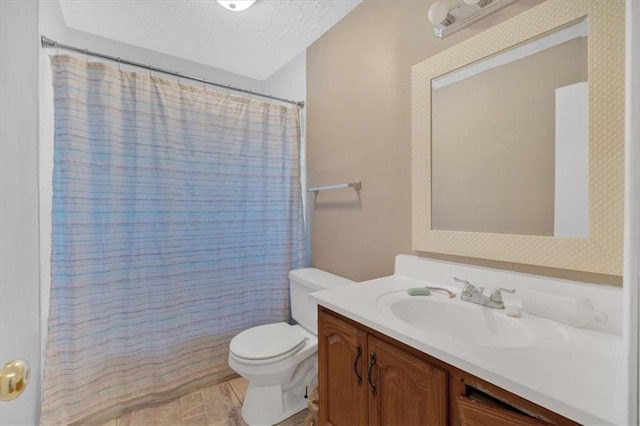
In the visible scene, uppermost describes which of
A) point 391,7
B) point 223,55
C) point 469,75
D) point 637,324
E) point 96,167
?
point 223,55

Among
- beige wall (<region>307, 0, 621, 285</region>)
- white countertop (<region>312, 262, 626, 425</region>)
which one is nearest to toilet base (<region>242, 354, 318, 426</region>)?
beige wall (<region>307, 0, 621, 285</region>)

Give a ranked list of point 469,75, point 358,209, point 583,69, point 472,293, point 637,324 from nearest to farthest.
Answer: point 637,324, point 583,69, point 472,293, point 469,75, point 358,209

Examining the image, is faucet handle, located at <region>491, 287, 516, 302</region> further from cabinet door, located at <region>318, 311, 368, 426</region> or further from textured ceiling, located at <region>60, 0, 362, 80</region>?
textured ceiling, located at <region>60, 0, 362, 80</region>

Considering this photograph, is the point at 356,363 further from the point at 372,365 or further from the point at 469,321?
the point at 469,321

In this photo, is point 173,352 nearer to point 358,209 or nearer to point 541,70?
point 358,209

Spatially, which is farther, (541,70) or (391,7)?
(391,7)

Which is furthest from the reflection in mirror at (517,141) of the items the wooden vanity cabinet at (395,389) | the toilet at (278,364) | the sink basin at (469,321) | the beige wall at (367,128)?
the toilet at (278,364)

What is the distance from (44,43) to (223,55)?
1.15 metres

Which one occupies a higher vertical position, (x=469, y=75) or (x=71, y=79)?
(x=71, y=79)

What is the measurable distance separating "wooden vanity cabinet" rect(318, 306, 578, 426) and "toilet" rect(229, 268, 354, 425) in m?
0.33

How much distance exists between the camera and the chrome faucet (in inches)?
39.0

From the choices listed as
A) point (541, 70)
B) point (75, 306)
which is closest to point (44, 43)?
point (75, 306)

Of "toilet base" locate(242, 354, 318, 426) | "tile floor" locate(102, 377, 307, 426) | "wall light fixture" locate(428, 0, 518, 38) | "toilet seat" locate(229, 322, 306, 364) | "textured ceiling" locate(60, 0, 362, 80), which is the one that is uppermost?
"textured ceiling" locate(60, 0, 362, 80)

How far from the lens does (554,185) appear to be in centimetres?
97
